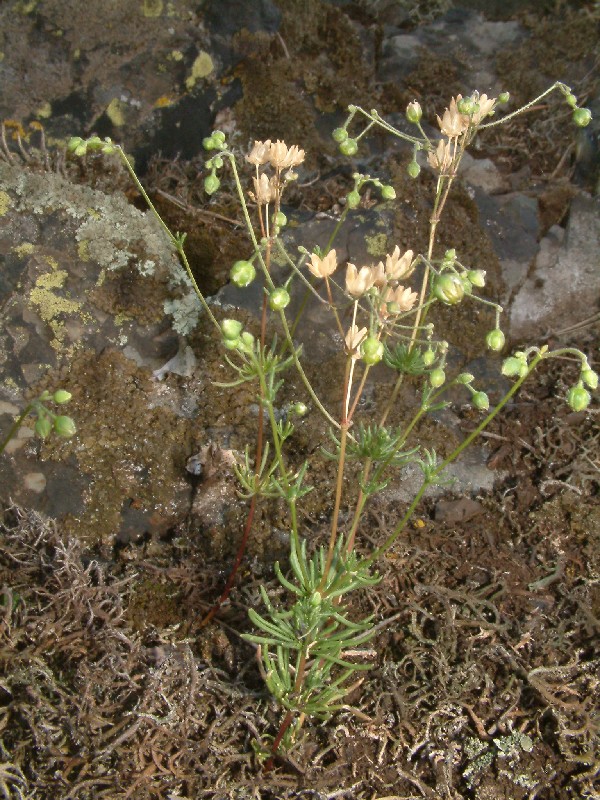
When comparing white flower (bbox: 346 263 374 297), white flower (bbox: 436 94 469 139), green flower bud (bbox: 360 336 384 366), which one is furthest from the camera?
white flower (bbox: 436 94 469 139)

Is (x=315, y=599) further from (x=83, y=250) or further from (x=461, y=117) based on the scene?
(x=83, y=250)

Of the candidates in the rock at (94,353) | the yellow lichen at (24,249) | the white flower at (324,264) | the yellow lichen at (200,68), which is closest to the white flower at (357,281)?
the white flower at (324,264)

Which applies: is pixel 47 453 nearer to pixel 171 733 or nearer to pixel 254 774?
pixel 171 733

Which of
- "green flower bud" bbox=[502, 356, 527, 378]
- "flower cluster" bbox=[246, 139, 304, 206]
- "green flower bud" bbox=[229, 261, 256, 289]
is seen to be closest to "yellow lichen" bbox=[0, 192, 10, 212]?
"flower cluster" bbox=[246, 139, 304, 206]

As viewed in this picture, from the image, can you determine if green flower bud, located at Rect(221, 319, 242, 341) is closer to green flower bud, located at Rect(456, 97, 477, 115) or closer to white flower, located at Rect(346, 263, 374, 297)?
white flower, located at Rect(346, 263, 374, 297)

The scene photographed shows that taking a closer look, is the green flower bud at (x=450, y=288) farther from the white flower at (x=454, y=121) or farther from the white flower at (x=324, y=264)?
the white flower at (x=454, y=121)
